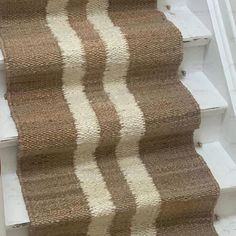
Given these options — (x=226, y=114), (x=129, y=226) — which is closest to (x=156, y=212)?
(x=129, y=226)

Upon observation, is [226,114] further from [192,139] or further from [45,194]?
[45,194]

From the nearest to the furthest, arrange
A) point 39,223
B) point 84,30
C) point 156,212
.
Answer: point 39,223
point 156,212
point 84,30

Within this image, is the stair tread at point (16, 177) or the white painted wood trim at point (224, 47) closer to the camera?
the stair tread at point (16, 177)

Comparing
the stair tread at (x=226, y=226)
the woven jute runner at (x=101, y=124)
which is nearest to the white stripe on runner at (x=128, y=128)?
the woven jute runner at (x=101, y=124)

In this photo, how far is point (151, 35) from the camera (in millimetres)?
1745

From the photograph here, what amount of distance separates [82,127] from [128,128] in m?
0.15

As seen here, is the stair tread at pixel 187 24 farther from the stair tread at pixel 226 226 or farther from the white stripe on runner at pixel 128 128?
the stair tread at pixel 226 226

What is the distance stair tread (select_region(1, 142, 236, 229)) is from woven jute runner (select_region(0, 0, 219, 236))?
3cm

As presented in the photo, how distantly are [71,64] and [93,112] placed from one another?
17 cm

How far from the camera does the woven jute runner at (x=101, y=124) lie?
1590mm

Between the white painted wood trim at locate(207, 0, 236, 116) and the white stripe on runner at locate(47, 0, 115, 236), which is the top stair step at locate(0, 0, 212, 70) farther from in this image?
the white stripe on runner at locate(47, 0, 115, 236)

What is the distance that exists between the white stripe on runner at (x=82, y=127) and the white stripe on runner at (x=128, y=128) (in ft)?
0.28

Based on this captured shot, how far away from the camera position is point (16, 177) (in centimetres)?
A: 165

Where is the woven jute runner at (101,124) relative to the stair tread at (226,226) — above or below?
above
